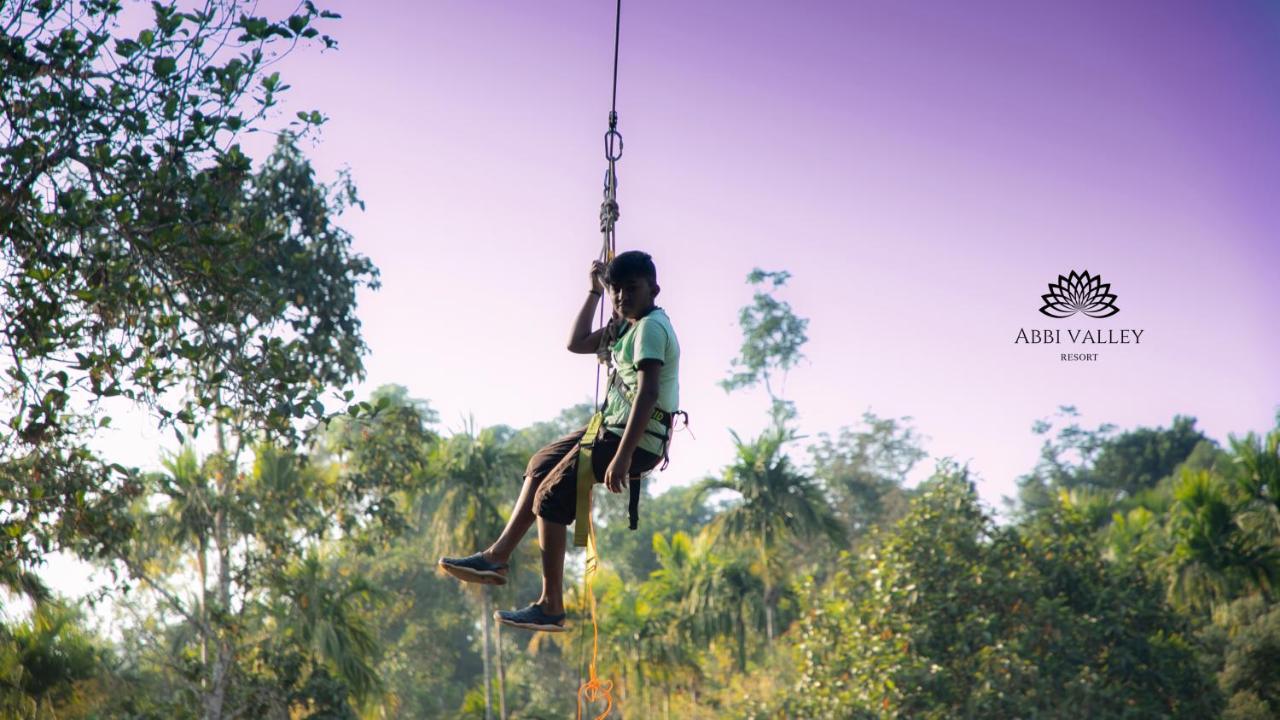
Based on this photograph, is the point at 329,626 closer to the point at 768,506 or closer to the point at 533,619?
the point at 768,506

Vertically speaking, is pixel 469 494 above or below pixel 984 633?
above

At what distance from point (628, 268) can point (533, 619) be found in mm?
1714

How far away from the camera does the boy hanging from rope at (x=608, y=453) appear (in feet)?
18.0

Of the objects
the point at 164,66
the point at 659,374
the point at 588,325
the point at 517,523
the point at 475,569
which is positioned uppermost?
the point at 164,66

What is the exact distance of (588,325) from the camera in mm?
6070

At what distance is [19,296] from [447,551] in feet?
68.8

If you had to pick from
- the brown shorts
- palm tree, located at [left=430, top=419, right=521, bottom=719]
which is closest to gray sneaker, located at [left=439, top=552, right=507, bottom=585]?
the brown shorts

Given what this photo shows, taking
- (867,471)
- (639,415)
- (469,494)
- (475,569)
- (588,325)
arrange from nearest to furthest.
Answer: (639,415) < (475,569) < (588,325) < (469,494) < (867,471)

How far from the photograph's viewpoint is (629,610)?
30000 mm

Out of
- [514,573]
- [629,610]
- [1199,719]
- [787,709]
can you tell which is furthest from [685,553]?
[1199,719]

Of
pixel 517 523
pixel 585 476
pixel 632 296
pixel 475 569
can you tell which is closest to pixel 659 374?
pixel 632 296

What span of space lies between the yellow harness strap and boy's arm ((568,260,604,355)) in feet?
1.92

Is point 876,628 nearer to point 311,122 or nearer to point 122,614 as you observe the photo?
point 311,122

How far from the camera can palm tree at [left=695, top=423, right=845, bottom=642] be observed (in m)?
28.7
